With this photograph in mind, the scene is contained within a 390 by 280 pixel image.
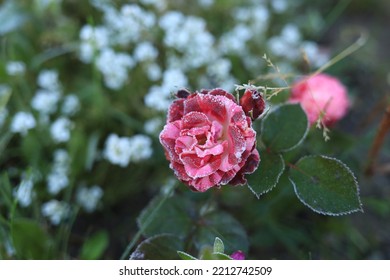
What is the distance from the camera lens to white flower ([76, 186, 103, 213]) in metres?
1.21

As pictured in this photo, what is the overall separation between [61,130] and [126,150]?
0.18 m

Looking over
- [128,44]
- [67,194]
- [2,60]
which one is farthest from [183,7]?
[67,194]

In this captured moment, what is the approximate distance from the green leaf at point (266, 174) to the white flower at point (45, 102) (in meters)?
0.61

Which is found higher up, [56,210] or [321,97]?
[321,97]

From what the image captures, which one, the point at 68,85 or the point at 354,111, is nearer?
the point at 68,85

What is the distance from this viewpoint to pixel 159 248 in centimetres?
91

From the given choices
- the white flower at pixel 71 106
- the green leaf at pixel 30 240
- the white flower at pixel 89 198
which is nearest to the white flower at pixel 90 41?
the white flower at pixel 71 106

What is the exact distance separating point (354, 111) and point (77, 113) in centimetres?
80

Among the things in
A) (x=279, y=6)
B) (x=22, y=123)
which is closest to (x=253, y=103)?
(x=22, y=123)

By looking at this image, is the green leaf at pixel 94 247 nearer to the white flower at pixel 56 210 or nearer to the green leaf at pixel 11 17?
the white flower at pixel 56 210

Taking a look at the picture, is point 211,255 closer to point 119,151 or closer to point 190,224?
point 190,224

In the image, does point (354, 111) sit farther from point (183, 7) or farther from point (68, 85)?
point (68, 85)

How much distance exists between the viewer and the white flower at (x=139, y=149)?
1.18m

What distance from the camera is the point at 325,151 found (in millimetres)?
1156
